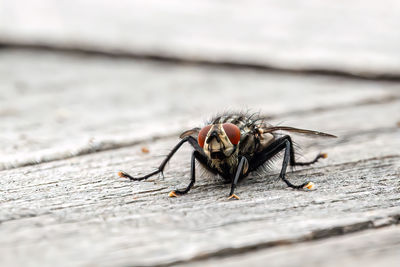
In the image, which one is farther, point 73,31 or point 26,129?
point 73,31

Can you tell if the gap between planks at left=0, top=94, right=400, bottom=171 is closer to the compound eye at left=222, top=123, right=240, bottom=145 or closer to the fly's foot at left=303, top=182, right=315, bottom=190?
the compound eye at left=222, top=123, right=240, bottom=145

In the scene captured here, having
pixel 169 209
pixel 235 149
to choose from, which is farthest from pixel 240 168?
pixel 169 209

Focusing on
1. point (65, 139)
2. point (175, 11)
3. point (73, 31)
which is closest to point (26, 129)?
point (65, 139)

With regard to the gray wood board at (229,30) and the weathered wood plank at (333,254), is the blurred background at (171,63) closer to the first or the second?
the gray wood board at (229,30)

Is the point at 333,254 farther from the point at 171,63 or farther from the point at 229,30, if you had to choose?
the point at 229,30

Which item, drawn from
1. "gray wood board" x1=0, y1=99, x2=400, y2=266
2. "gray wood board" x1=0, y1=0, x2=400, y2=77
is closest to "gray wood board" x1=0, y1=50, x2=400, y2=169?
"gray wood board" x1=0, y1=0, x2=400, y2=77

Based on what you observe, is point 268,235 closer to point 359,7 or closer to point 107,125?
point 107,125
